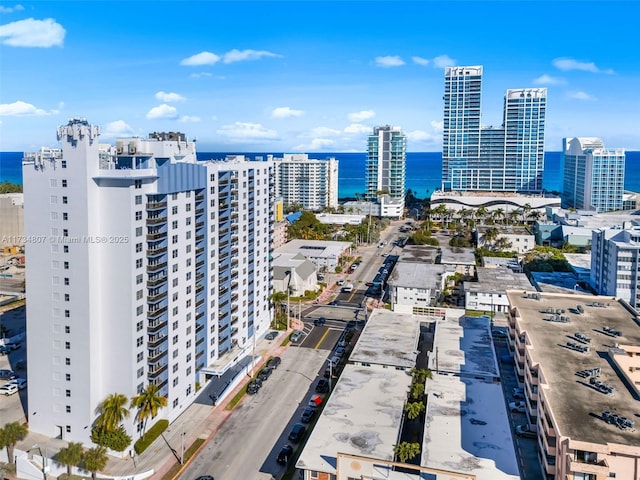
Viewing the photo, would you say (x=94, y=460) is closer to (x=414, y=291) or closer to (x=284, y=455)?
(x=284, y=455)

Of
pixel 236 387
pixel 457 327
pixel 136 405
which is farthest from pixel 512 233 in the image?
pixel 136 405

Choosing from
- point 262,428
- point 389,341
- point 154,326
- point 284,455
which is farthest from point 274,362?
point 154,326

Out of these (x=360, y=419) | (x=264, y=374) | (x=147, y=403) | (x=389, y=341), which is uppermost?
(x=147, y=403)

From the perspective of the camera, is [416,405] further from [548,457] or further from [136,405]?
[136,405]

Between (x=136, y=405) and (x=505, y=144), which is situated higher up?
(x=505, y=144)

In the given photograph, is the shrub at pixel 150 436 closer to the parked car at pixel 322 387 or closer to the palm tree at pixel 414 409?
the parked car at pixel 322 387

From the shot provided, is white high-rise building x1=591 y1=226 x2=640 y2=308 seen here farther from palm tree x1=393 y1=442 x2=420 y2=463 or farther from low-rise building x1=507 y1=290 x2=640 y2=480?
palm tree x1=393 y1=442 x2=420 y2=463

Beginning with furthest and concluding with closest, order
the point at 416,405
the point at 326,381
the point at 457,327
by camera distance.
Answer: the point at 457,327 → the point at 326,381 → the point at 416,405

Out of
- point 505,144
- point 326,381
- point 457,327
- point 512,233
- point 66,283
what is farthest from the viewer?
point 505,144
